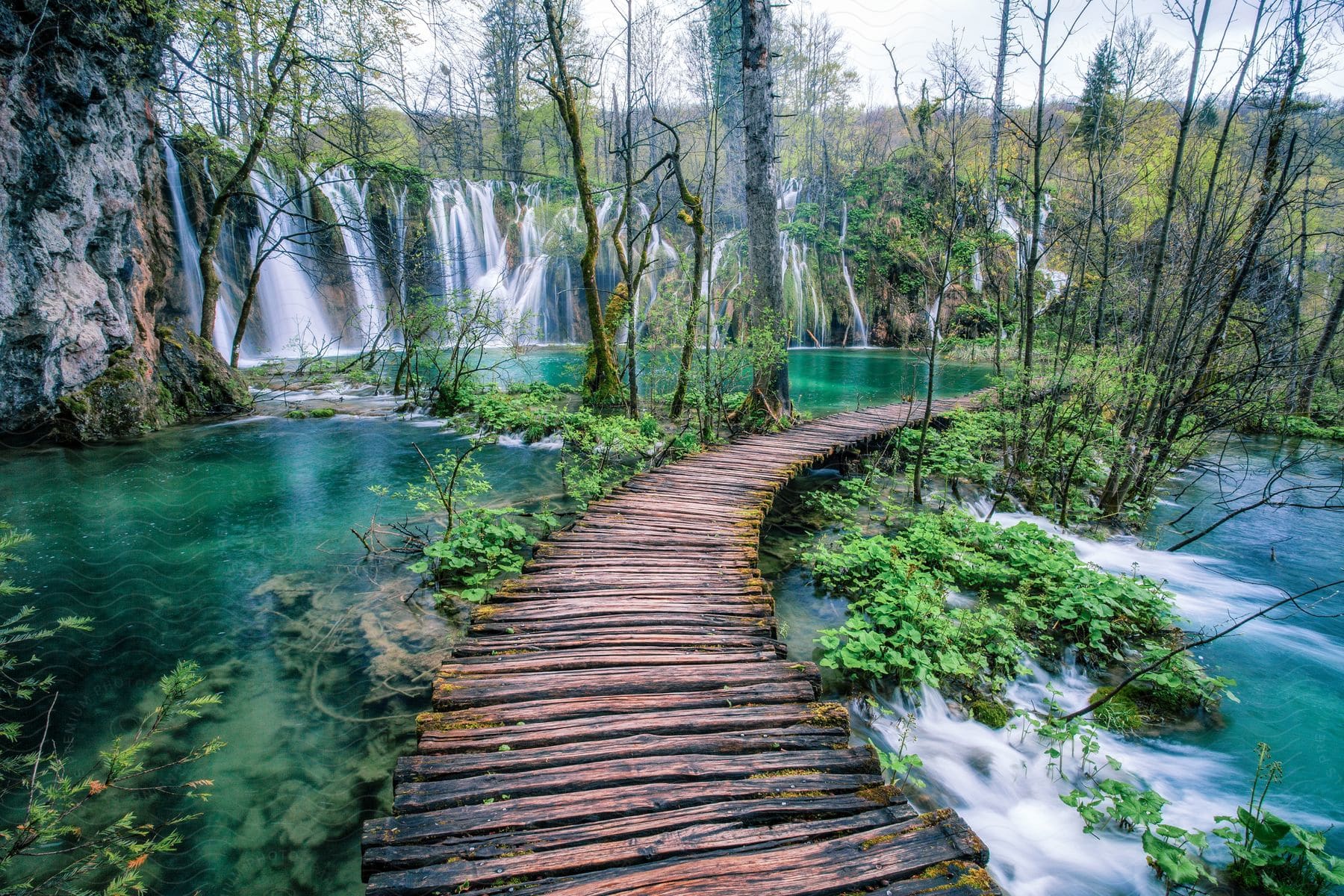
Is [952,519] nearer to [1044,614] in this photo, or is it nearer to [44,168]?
[1044,614]

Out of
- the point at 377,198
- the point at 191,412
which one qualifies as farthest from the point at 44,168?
the point at 377,198

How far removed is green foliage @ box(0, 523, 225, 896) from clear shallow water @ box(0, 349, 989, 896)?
0.52 ft

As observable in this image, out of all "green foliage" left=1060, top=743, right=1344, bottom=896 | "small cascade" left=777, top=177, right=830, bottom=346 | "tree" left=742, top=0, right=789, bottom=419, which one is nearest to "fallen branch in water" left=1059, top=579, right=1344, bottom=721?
Answer: "green foliage" left=1060, top=743, right=1344, bottom=896

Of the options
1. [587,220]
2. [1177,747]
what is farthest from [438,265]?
[1177,747]

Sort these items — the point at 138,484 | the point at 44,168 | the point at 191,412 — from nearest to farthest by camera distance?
the point at 138,484
the point at 44,168
the point at 191,412

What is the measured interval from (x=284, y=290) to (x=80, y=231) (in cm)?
906

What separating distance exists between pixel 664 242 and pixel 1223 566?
25588 mm

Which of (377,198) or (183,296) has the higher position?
(377,198)

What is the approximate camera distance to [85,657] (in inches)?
181

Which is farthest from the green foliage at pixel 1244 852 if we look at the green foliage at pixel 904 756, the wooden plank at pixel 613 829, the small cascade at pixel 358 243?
the small cascade at pixel 358 243

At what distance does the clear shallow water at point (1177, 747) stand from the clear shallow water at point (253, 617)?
3425 mm

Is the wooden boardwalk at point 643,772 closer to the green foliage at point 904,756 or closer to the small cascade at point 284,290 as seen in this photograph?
the green foliage at point 904,756

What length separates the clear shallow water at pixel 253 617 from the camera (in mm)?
3309

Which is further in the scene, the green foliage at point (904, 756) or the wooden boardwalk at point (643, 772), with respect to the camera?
the green foliage at point (904, 756)
